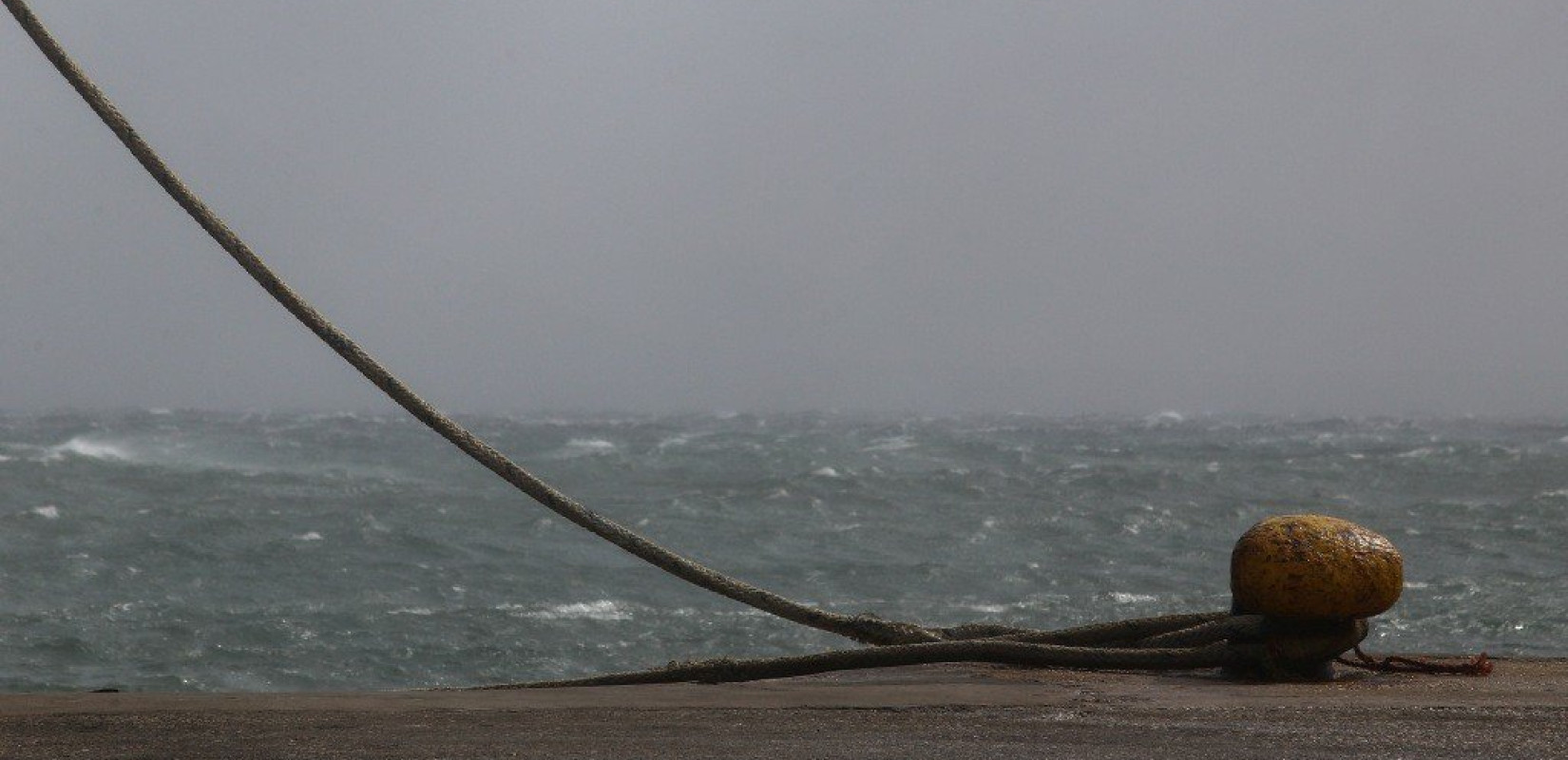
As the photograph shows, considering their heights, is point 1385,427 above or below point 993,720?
above

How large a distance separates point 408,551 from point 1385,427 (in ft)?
137

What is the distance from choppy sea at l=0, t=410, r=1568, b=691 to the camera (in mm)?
12852

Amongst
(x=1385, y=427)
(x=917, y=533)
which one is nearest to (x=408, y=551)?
(x=917, y=533)

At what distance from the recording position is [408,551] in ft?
59.7

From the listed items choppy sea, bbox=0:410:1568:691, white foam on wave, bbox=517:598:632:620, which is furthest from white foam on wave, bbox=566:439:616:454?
white foam on wave, bbox=517:598:632:620

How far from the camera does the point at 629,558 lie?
18.0 metres

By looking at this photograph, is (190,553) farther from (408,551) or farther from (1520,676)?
(1520,676)

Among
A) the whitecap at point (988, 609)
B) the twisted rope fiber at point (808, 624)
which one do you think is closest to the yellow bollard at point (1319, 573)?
the twisted rope fiber at point (808, 624)

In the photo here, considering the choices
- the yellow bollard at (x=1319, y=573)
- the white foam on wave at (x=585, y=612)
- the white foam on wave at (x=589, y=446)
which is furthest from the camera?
the white foam on wave at (x=589, y=446)

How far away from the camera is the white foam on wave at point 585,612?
46.8 feet

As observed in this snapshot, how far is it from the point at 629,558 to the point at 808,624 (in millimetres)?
11634

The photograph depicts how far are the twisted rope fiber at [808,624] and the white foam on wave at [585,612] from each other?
25.4 ft

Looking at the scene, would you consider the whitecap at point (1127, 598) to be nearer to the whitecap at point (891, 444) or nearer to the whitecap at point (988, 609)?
the whitecap at point (988, 609)

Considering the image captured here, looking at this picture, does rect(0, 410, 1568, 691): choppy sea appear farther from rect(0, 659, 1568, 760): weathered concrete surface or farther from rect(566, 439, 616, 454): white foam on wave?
rect(0, 659, 1568, 760): weathered concrete surface
